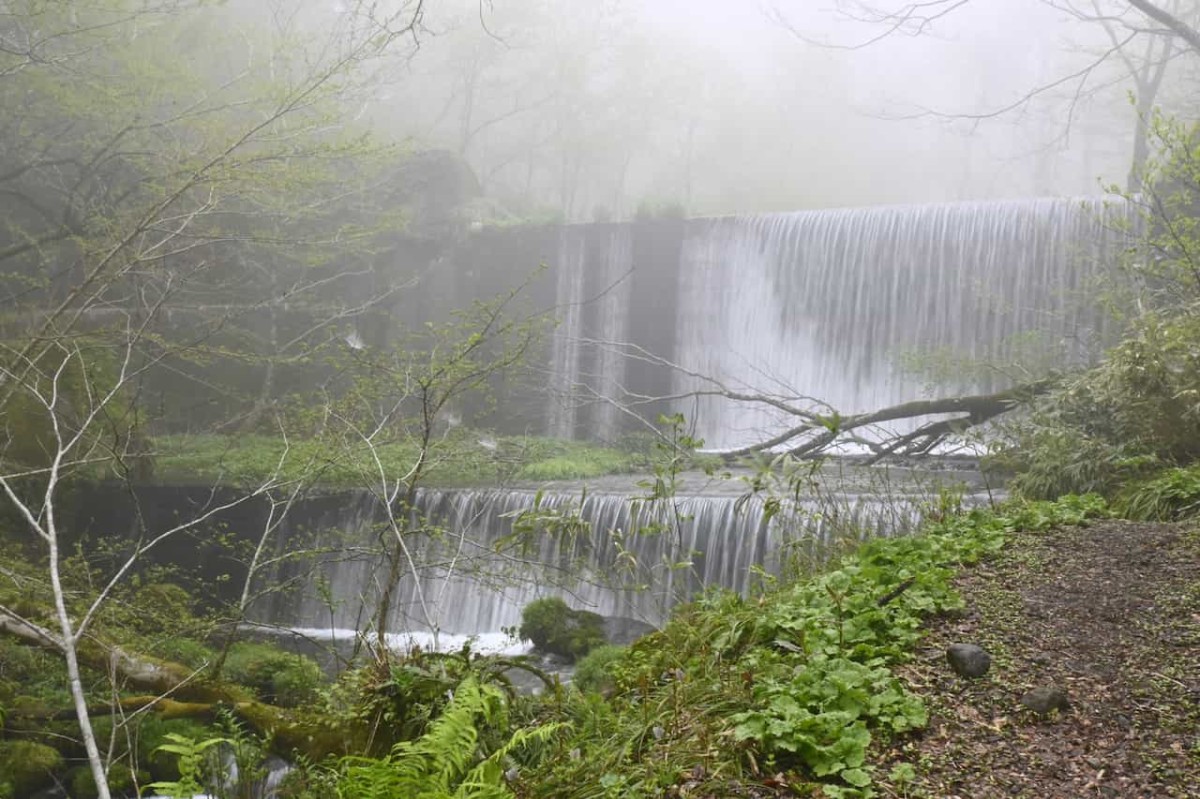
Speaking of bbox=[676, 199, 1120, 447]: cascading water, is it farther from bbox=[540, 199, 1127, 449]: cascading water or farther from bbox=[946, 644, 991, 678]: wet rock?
bbox=[946, 644, 991, 678]: wet rock

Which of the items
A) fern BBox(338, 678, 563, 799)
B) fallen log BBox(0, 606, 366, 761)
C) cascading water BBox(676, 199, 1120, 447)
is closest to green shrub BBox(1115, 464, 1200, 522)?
fern BBox(338, 678, 563, 799)

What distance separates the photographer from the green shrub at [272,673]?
710 centimetres

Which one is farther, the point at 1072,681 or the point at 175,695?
the point at 175,695

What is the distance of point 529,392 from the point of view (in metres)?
18.6

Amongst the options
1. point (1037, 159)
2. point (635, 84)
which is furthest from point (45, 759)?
point (1037, 159)

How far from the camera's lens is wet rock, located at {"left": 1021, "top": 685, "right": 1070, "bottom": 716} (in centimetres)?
275

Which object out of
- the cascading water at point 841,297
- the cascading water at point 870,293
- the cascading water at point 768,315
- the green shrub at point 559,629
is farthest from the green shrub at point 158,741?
the cascading water at point 870,293

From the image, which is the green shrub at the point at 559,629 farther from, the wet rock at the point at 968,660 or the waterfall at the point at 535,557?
the wet rock at the point at 968,660

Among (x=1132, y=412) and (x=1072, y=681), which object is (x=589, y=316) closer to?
(x=1132, y=412)

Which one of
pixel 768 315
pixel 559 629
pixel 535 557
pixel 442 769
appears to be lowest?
pixel 559 629

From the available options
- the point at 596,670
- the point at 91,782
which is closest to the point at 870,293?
the point at 596,670

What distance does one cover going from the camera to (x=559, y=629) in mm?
9008

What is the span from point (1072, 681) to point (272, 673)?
6.46m

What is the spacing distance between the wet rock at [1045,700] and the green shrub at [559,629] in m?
6.28
